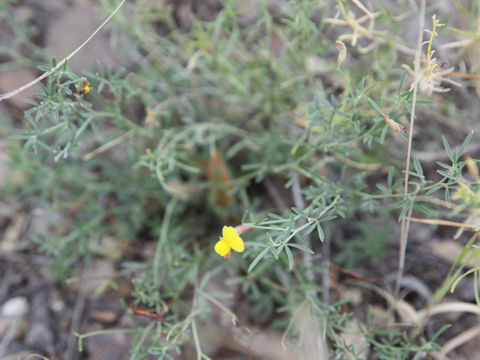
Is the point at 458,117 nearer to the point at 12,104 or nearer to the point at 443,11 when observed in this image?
the point at 443,11

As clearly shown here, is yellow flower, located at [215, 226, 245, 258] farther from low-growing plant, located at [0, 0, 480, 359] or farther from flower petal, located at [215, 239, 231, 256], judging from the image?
low-growing plant, located at [0, 0, 480, 359]

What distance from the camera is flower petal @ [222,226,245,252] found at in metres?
1.32

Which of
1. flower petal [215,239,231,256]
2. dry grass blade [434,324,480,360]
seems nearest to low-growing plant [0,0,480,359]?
dry grass blade [434,324,480,360]

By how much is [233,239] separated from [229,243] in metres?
0.04

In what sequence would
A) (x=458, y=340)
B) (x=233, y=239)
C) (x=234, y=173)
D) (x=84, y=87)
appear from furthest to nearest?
1. (x=234, y=173)
2. (x=458, y=340)
3. (x=84, y=87)
4. (x=233, y=239)

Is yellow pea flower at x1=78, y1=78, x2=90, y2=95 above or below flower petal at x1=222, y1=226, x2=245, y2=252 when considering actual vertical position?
above

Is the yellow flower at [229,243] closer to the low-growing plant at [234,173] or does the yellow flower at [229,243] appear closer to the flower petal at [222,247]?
the flower petal at [222,247]

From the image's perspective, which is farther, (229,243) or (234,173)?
(234,173)

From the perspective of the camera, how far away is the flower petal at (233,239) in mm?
1324

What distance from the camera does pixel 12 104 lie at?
301 cm

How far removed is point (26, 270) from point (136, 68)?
1.60m

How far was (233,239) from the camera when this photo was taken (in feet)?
4.40

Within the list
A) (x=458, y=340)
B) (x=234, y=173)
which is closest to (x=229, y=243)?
(x=458, y=340)

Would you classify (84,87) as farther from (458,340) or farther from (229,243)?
(458,340)
